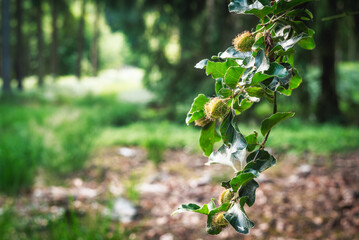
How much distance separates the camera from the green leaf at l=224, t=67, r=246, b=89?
1.44 ft

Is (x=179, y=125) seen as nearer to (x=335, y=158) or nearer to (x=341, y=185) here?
(x=335, y=158)

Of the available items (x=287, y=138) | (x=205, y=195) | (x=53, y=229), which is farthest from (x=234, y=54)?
(x=287, y=138)

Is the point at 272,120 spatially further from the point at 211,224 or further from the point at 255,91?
the point at 211,224

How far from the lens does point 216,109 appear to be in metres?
0.47

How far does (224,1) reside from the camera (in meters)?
3.81

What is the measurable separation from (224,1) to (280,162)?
6.45ft

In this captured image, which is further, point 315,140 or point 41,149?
point 315,140

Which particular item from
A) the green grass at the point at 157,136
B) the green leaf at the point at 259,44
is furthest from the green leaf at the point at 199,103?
the green grass at the point at 157,136

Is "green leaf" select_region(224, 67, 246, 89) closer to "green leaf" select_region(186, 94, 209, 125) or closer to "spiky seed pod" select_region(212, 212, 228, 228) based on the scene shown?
"green leaf" select_region(186, 94, 209, 125)

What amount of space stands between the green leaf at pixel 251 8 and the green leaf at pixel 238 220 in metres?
0.27

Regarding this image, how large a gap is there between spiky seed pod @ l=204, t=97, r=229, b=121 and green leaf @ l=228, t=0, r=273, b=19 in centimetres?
13

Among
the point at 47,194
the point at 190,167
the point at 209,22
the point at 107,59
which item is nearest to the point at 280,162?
the point at 190,167

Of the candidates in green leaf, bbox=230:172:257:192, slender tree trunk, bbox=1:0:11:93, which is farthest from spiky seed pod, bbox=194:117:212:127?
slender tree trunk, bbox=1:0:11:93

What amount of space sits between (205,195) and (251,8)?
7.08ft
